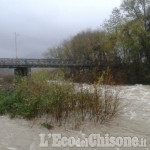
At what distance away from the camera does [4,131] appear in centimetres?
507

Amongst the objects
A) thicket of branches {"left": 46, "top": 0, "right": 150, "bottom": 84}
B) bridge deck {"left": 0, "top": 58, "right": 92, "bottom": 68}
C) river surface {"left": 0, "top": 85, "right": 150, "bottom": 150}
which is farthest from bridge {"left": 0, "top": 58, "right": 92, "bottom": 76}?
river surface {"left": 0, "top": 85, "right": 150, "bottom": 150}

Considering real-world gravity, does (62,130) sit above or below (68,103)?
below

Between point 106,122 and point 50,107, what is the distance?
1700 mm

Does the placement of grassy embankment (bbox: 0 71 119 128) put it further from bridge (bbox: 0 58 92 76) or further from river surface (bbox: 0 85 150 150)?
bridge (bbox: 0 58 92 76)

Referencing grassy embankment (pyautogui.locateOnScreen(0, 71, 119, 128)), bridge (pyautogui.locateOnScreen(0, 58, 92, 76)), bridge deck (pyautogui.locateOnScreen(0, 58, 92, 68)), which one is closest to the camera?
grassy embankment (pyautogui.locateOnScreen(0, 71, 119, 128))

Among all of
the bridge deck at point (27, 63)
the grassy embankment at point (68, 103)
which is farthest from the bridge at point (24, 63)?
the grassy embankment at point (68, 103)

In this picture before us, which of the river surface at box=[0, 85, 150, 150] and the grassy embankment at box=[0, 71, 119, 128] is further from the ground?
the grassy embankment at box=[0, 71, 119, 128]

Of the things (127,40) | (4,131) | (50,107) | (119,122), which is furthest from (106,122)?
(127,40)

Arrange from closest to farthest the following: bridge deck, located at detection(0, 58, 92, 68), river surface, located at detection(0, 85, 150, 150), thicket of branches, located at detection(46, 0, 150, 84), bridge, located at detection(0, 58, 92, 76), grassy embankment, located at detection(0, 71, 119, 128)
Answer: river surface, located at detection(0, 85, 150, 150) < grassy embankment, located at detection(0, 71, 119, 128) < thicket of branches, located at detection(46, 0, 150, 84) < bridge deck, located at detection(0, 58, 92, 68) < bridge, located at detection(0, 58, 92, 76)

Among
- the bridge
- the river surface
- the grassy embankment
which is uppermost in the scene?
the bridge

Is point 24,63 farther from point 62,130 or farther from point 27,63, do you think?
point 62,130

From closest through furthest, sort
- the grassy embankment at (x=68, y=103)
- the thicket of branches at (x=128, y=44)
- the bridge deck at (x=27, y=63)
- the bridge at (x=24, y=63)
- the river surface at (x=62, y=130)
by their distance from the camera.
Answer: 1. the river surface at (x=62, y=130)
2. the grassy embankment at (x=68, y=103)
3. the thicket of branches at (x=128, y=44)
4. the bridge deck at (x=27, y=63)
5. the bridge at (x=24, y=63)

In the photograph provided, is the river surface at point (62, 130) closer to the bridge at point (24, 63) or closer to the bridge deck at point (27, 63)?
the bridge deck at point (27, 63)

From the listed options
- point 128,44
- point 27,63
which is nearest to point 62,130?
point 128,44
